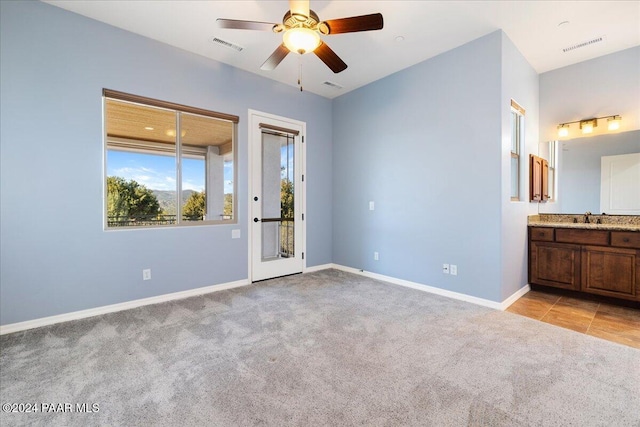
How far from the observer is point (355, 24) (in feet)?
7.18

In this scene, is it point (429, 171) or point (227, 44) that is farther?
point (429, 171)

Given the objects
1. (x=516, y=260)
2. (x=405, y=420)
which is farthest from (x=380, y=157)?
(x=405, y=420)

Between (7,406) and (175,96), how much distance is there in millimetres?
3094

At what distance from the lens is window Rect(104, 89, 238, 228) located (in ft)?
10.3

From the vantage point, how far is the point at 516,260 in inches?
136

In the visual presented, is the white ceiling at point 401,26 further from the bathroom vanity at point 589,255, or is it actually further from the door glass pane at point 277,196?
the bathroom vanity at point 589,255

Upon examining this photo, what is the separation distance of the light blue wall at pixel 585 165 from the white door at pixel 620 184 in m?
0.06

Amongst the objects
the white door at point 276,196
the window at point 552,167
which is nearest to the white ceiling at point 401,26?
the white door at point 276,196

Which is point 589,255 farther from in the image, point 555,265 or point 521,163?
point 521,163

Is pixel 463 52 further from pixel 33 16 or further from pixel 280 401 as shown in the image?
pixel 33 16

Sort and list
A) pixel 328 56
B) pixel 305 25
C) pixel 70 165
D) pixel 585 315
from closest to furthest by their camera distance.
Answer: pixel 305 25
pixel 328 56
pixel 70 165
pixel 585 315

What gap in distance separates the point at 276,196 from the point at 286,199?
0.61ft

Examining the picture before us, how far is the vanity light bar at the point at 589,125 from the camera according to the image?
11.6 ft

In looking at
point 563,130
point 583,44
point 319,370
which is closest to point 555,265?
point 563,130
